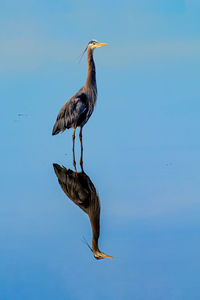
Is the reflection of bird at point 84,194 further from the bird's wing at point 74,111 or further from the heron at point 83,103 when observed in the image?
the bird's wing at point 74,111

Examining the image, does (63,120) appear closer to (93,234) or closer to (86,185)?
(86,185)

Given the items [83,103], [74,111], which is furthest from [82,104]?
[74,111]

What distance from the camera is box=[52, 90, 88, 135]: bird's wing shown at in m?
7.18

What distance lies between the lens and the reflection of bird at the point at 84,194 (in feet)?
15.2

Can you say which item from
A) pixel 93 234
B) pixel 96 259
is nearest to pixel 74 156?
pixel 93 234

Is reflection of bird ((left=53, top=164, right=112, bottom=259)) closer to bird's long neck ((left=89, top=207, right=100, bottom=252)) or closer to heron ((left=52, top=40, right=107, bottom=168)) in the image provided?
bird's long neck ((left=89, top=207, right=100, bottom=252))

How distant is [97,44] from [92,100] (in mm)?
813

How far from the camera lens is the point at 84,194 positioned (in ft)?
18.4

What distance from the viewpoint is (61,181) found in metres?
6.19

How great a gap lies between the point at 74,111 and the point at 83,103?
0.16 metres

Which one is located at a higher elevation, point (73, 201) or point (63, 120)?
point (63, 120)

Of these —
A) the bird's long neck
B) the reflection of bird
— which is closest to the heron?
the reflection of bird

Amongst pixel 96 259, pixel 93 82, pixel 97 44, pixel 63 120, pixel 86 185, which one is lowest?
pixel 96 259

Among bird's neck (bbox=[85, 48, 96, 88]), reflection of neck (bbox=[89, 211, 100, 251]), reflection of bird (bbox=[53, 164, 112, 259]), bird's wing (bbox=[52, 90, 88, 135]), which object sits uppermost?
bird's neck (bbox=[85, 48, 96, 88])
